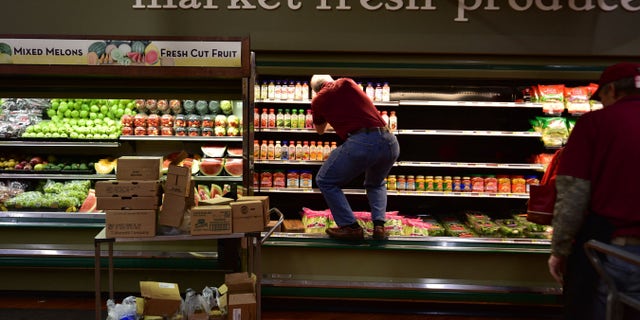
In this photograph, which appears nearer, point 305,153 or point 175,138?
point 175,138

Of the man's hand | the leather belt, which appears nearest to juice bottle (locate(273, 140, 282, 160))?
the man's hand

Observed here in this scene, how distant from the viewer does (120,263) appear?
417 cm

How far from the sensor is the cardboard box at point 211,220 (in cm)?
302

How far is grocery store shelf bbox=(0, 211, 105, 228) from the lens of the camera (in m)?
4.23

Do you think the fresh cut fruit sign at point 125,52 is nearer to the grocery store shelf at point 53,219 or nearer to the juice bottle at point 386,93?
the grocery store shelf at point 53,219

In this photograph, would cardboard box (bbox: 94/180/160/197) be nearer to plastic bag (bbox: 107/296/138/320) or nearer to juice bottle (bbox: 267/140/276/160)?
plastic bag (bbox: 107/296/138/320)

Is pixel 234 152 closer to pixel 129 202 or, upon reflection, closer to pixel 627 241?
pixel 129 202

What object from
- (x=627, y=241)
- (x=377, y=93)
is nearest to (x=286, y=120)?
(x=377, y=93)

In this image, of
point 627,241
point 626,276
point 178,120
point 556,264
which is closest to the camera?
point 626,276

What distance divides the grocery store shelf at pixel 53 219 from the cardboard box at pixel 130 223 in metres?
1.42

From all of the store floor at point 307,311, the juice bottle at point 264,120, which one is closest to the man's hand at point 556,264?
the store floor at point 307,311

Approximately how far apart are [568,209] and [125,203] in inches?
94.8

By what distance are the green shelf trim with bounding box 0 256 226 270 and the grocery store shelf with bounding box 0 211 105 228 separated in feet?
0.92

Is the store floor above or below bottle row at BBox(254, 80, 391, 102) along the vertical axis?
below
